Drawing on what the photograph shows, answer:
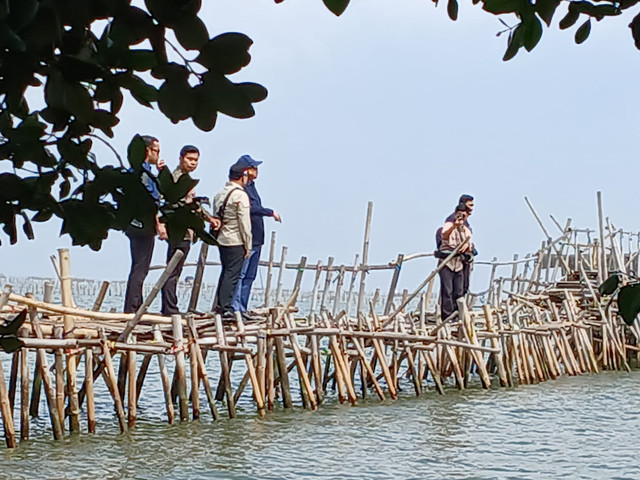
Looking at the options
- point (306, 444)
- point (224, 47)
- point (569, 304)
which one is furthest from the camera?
point (569, 304)

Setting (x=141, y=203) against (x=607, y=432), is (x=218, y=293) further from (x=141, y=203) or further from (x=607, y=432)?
(x=141, y=203)

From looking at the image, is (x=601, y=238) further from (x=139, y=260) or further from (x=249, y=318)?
(x=139, y=260)

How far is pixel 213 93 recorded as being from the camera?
1173 millimetres

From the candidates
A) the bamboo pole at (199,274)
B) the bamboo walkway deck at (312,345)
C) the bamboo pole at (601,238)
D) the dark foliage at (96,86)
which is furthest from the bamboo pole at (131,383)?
the bamboo pole at (601,238)

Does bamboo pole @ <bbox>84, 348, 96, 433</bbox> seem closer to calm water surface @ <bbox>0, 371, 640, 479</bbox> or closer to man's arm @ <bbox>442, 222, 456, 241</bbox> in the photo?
calm water surface @ <bbox>0, 371, 640, 479</bbox>

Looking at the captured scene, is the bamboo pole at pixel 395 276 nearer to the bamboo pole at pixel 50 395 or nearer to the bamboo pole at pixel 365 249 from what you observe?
the bamboo pole at pixel 365 249

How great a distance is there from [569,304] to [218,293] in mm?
7149

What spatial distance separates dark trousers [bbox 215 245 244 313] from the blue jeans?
125 mm

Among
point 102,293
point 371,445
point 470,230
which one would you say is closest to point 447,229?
point 470,230

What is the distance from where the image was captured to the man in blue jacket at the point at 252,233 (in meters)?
9.38

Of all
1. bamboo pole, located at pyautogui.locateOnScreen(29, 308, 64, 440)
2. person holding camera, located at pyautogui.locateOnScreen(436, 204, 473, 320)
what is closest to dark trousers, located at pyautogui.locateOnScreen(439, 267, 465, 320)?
person holding camera, located at pyautogui.locateOnScreen(436, 204, 473, 320)

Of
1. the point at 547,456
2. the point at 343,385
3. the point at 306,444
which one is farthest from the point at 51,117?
the point at 343,385

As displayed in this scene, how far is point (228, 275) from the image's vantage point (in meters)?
9.29

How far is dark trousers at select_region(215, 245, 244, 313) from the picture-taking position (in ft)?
30.1
